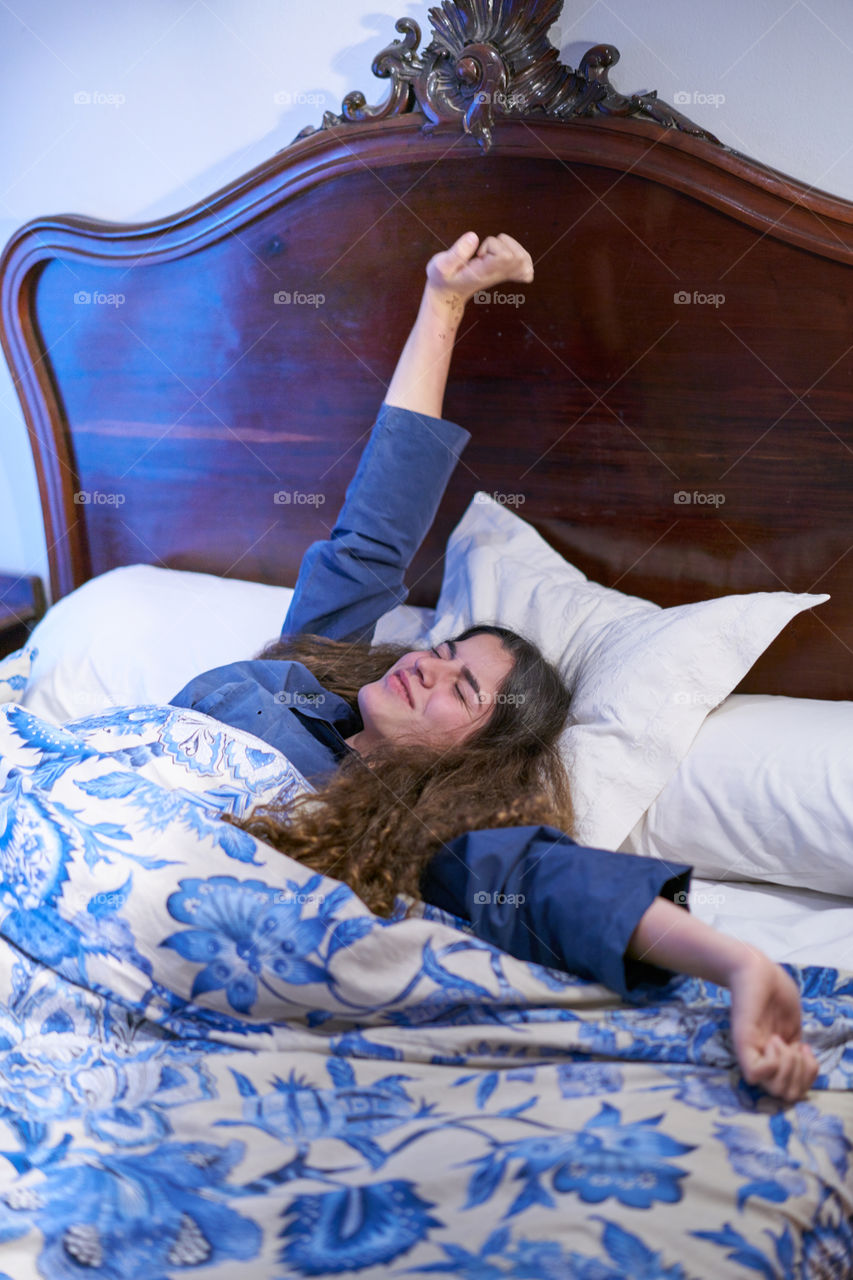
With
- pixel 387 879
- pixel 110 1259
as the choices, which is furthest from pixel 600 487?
pixel 110 1259

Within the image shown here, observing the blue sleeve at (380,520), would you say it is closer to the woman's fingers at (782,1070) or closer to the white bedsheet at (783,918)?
the white bedsheet at (783,918)

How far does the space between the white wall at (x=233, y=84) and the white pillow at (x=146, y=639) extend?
0.43m

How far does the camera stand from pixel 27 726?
Answer: 1.05 m

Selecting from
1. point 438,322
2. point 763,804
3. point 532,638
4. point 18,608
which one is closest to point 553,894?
point 763,804

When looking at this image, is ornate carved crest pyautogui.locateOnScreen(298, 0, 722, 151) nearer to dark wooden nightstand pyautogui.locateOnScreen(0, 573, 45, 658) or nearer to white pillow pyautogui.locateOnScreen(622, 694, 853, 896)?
white pillow pyautogui.locateOnScreen(622, 694, 853, 896)

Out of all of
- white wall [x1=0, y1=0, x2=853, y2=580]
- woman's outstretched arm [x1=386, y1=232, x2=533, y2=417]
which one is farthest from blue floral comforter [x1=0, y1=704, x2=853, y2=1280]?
white wall [x1=0, y1=0, x2=853, y2=580]

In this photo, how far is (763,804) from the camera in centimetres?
112

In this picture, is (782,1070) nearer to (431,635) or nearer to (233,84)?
(431,635)

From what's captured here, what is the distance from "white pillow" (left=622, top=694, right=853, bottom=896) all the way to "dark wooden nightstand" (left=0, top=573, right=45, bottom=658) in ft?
3.84

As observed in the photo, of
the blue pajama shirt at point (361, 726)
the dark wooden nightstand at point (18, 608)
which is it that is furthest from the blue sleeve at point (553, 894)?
the dark wooden nightstand at point (18, 608)

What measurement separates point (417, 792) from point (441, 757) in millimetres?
61

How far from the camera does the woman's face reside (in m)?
1.13

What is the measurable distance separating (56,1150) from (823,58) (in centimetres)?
139

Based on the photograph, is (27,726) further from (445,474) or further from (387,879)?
(445,474)
